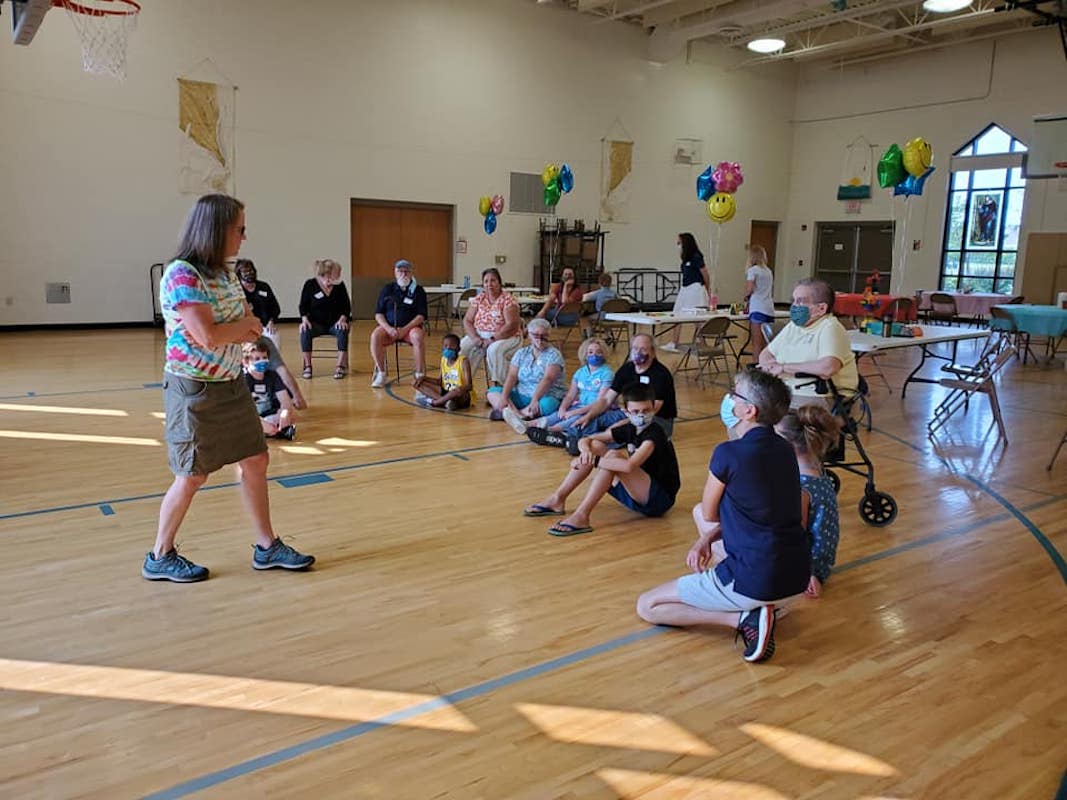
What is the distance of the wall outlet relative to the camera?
40.8ft

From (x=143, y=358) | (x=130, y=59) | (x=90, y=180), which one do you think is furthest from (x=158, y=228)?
(x=143, y=358)

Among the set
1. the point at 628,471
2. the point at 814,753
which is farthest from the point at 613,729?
the point at 628,471

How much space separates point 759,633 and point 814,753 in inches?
21.8

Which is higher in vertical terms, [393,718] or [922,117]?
[922,117]

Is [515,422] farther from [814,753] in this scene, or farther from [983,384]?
[814,753]

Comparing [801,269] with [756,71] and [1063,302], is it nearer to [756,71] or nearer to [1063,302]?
[756,71]

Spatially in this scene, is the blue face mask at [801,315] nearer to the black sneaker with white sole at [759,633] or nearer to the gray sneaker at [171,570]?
the black sneaker with white sole at [759,633]

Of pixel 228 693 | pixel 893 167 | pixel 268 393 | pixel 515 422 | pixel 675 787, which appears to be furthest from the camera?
pixel 893 167

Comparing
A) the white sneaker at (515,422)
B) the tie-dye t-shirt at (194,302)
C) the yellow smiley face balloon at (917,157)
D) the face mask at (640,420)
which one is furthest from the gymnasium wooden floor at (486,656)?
the yellow smiley face balloon at (917,157)

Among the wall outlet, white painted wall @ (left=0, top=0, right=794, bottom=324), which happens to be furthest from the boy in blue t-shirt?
the wall outlet

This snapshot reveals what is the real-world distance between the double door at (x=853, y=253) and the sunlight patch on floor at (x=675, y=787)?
18.5 m

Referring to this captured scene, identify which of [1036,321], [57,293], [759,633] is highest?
[1036,321]

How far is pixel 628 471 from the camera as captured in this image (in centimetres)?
416

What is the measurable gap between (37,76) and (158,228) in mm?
2557
